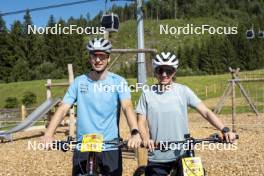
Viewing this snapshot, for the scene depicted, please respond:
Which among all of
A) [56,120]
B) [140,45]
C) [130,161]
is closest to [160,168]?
[56,120]

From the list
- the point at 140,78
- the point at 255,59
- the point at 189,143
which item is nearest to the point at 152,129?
the point at 189,143

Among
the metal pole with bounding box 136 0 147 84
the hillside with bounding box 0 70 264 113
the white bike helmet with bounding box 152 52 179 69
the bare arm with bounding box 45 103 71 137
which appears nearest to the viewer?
the bare arm with bounding box 45 103 71 137

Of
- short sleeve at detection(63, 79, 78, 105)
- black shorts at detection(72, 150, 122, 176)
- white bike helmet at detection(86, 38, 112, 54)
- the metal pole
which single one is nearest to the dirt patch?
the metal pole

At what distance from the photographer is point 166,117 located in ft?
13.6

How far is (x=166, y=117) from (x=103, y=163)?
25.0 inches

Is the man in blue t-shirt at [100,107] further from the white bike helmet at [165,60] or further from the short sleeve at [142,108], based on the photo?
the white bike helmet at [165,60]

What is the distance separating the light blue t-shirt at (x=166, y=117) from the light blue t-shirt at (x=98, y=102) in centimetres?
22

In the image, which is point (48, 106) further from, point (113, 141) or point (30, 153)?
point (113, 141)

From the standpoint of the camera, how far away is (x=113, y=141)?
398 centimetres

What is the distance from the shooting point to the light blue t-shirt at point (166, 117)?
13.6ft

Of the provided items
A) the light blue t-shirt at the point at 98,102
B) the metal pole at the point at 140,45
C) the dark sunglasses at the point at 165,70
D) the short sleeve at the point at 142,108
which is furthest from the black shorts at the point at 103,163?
the metal pole at the point at 140,45

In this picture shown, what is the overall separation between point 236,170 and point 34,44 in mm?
73737

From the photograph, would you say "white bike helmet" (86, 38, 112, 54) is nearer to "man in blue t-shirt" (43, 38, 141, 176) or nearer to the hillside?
"man in blue t-shirt" (43, 38, 141, 176)

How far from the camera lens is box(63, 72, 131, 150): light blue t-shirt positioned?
13.5 ft
